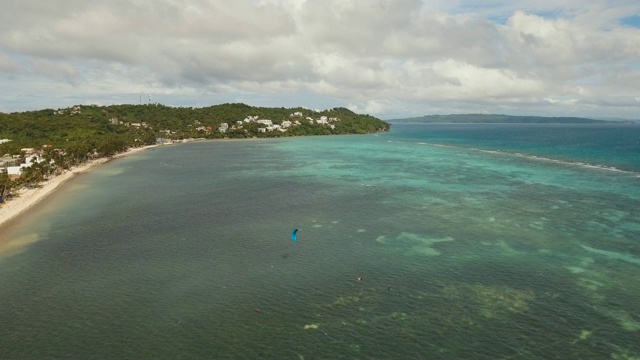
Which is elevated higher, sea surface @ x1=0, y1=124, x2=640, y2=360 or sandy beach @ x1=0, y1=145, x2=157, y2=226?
sandy beach @ x1=0, y1=145, x2=157, y2=226

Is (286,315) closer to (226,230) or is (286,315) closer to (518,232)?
(226,230)

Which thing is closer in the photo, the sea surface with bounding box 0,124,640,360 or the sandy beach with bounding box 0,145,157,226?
the sea surface with bounding box 0,124,640,360

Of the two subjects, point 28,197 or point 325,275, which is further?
point 28,197

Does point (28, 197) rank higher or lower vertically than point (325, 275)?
higher

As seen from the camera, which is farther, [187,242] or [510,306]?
[187,242]

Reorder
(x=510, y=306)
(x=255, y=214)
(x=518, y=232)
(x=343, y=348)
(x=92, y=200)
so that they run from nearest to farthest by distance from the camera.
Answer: (x=343, y=348) → (x=510, y=306) → (x=518, y=232) → (x=255, y=214) → (x=92, y=200)

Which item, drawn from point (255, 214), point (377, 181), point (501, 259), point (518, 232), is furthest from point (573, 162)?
point (255, 214)

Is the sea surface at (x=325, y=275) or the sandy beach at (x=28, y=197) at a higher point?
the sandy beach at (x=28, y=197)

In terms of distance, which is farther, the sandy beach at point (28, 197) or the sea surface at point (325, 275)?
the sandy beach at point (28, 197)
